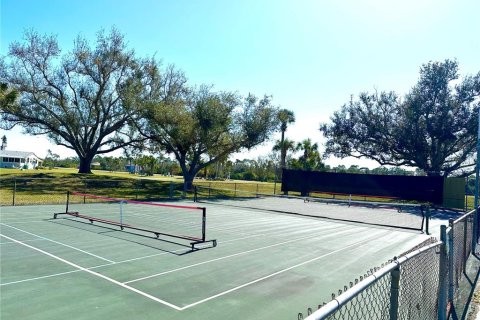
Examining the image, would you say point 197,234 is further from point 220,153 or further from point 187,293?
point 220,153

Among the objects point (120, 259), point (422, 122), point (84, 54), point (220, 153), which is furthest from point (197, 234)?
point (422, 122)

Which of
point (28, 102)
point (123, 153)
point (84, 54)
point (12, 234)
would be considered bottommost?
point (12, 234)

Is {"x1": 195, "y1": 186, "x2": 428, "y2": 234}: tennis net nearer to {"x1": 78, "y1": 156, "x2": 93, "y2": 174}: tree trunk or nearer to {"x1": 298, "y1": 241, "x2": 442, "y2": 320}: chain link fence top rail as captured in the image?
{"x1": 298, "y1": 241, "x2": 442, "y2": 320}: chain link fence top rail

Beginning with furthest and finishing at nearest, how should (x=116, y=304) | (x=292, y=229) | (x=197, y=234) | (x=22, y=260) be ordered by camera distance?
1. (x=292, y=229)
2. (x=197, y=234)
3. (x=22, y=260)
4. (x=116, y=304)

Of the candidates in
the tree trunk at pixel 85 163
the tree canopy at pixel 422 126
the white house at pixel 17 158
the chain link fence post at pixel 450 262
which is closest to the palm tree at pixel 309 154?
the tree canopy at pixel 422 126

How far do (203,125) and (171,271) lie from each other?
95.7 ft

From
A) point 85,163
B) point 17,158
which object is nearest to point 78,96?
point 85,163

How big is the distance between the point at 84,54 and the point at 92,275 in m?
36.3

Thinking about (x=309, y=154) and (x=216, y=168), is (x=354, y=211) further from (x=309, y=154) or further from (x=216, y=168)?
(x=216, y=168)

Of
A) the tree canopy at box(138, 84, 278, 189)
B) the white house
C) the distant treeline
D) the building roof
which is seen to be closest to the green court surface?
the tree canopy at box(138, 84, 278, 189)

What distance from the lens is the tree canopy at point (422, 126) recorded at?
126ft

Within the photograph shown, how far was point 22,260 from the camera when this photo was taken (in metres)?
8.42

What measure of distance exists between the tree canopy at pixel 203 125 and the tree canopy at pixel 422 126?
11.2 metres

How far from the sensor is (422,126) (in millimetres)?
39906
